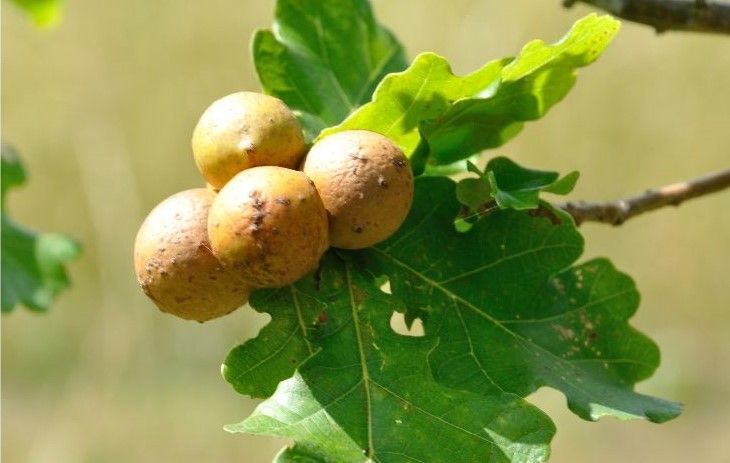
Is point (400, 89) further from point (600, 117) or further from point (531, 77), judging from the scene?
point (600, 117)

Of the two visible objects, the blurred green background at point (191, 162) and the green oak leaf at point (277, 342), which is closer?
the green oak leaf at point (277, 342)

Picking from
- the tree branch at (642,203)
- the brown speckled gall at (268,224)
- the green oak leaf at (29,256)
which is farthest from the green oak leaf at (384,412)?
the green oak leaf at (29,256)

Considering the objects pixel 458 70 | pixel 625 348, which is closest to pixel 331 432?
pixel 625 348

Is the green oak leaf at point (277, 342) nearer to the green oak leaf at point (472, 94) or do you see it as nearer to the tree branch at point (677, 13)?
the green oak leaf at point (472, 94)

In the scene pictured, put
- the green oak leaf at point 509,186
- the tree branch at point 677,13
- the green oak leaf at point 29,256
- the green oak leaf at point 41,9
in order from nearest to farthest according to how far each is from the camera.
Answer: the green oak leaf at point 41,9
the green oak leaf at point 509,186
the tree branch at point 677,13
the green oak leaf at point 29,256

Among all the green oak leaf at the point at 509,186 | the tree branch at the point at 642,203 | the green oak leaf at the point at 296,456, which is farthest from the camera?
the tree branch at the point at 642,203

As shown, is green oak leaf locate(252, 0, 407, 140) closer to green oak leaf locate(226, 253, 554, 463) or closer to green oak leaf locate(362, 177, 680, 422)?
green oak leaf locate(362, 177, 680, 422)
